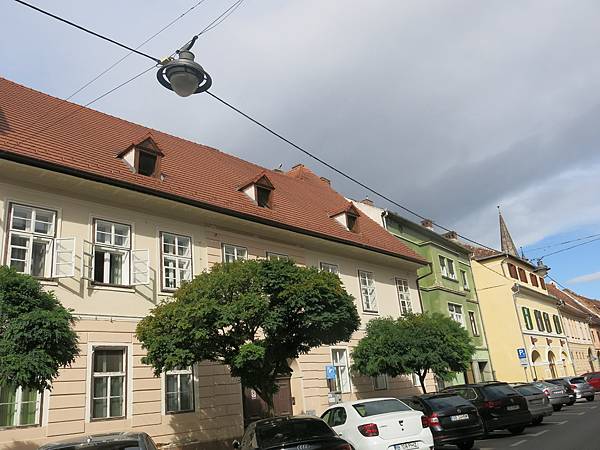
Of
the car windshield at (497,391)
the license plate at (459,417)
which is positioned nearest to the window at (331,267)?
the car windshield at (497,391)

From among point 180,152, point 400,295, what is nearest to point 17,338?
point 180,152

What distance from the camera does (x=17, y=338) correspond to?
350 inches

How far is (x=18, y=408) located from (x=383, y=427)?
27.5ft

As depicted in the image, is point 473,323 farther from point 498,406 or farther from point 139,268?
point 139,268

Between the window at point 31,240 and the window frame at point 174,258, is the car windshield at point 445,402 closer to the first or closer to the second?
the window frame at point 174,258

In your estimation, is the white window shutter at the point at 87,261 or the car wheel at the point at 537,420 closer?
the white window shutter at the point at 87,261

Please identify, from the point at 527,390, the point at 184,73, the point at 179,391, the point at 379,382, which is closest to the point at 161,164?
the point at 179,391

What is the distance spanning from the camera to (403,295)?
2645 cm

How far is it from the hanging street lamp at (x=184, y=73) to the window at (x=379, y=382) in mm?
17178

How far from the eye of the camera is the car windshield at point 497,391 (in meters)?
15.0

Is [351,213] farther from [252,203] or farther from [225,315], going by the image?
[225,315]

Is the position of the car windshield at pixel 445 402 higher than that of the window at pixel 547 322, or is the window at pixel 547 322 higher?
the window at pixel 547 322

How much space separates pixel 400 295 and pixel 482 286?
17241mm

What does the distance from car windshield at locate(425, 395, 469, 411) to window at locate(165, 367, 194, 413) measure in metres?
6.92
